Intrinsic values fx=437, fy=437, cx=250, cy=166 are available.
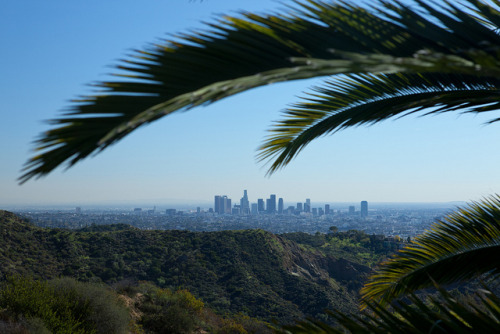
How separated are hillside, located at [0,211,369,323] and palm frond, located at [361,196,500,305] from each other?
67.9 ft

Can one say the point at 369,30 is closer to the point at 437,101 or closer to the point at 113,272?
the point at 437,101

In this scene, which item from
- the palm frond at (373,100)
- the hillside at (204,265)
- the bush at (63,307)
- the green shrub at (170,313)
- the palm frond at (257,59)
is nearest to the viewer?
the palm frond at (257,59)

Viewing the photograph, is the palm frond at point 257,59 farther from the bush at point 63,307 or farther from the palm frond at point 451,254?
the bush at point 63,307

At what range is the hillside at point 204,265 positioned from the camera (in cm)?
2700

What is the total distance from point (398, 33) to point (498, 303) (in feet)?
4.49

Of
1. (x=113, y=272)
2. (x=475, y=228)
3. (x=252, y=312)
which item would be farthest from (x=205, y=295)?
(x=475, y=228)

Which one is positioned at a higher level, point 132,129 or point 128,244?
point 132,129

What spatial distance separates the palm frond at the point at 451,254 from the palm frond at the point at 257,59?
213cm

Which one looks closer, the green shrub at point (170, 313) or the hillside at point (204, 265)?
the green shrub at point (170, 313)

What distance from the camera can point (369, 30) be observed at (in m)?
1.88

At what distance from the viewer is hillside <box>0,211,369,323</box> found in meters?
27.0

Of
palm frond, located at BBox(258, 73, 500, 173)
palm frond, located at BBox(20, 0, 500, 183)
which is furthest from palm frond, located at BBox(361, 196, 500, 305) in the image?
palm frond, located at BBox(20, 0, 500, 183)

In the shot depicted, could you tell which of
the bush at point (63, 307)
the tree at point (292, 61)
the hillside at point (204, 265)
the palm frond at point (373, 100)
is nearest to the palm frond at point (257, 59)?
the tree at point (292, 61)

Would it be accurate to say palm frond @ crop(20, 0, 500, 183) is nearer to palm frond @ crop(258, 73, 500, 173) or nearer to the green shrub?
palm frond @ crop(258, 73, 500, 173)
